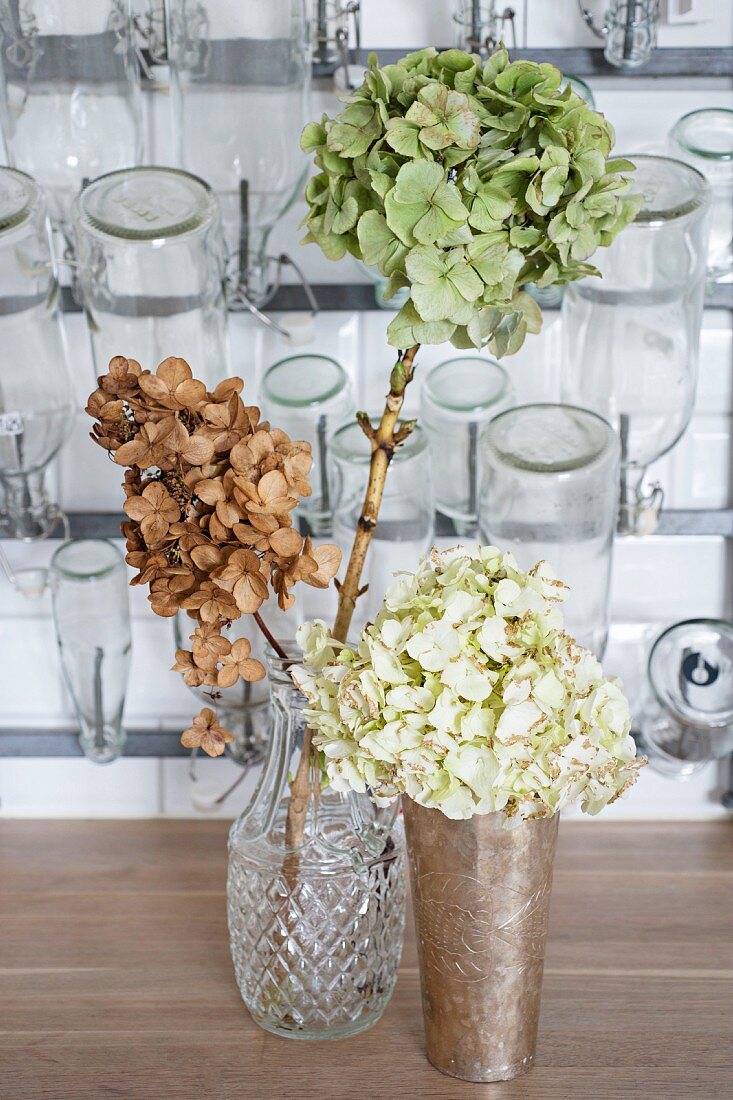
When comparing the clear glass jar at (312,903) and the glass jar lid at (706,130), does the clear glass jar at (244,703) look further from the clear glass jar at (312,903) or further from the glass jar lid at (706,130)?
the glass jar lid at (706,130)

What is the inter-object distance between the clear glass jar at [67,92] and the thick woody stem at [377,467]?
38cm

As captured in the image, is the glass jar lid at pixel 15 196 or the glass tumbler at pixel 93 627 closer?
the glass jar lid at pixel 15 196

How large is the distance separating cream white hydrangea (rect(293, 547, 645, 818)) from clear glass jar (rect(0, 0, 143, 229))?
51 cm

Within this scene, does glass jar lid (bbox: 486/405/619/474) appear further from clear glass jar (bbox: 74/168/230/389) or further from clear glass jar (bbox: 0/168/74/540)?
clear glass jar (bbox: 0/168/74/540)

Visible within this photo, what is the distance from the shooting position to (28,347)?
1.04 metres

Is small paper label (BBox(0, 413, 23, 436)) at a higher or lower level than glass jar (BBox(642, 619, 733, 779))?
higher

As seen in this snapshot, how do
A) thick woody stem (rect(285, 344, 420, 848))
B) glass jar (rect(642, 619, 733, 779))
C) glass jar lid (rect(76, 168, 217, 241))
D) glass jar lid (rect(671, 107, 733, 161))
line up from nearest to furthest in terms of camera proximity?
1. thick woody stem (rect(285, 344, 420, 848))
2. glass jar lid (rect(76, 168, 217, 241))
3. glass jar lid (rect(671, 107, 733, 161))
4. glass jar (rect(642, 619, 733, 779))

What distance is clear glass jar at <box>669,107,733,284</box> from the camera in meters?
1.06

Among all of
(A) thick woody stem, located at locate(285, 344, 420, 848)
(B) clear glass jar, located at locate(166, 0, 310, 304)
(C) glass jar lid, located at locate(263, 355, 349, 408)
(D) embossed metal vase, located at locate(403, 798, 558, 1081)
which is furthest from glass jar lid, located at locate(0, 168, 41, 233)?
(D) embossed metal vase, located at locate(403, 798, 558, 1081)

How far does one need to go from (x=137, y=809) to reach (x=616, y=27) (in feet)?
3.00

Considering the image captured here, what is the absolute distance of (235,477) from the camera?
28.9 inches

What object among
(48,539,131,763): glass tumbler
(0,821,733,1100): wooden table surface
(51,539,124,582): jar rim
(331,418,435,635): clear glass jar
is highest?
(331,418,435,635): clear glass jar

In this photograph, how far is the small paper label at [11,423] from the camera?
3.40 feet

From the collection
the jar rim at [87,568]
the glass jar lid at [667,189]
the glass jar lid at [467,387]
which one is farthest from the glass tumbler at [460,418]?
the jar rim at [87,568]
